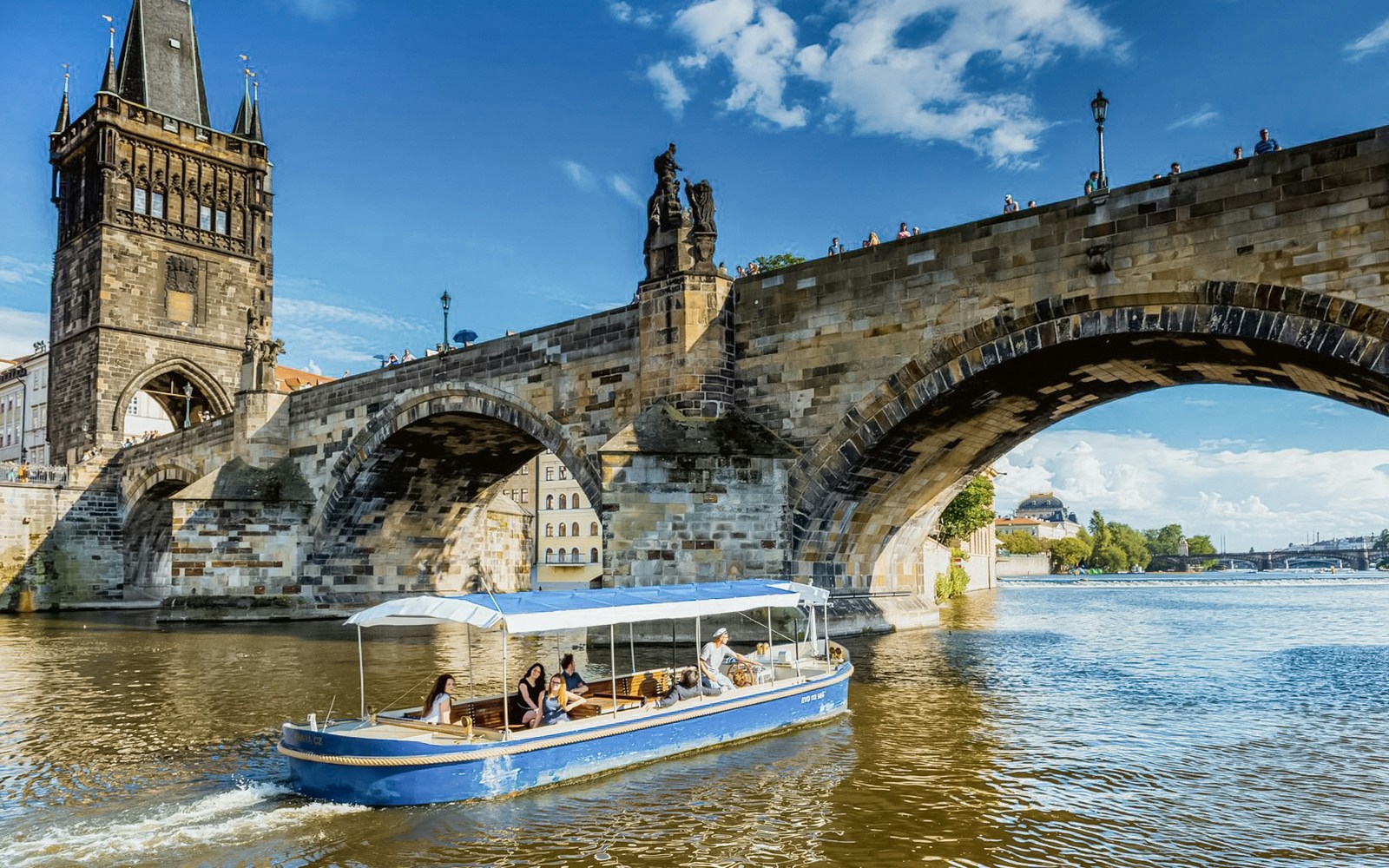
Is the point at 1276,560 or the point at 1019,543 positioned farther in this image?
the point at 1276,560

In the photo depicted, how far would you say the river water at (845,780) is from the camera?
787cm

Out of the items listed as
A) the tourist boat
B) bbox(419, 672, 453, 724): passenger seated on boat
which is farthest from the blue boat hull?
bbox(419, 672, 453, 724): passenger seated on boat

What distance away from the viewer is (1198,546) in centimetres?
16300

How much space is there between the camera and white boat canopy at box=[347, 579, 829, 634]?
33.5 feet

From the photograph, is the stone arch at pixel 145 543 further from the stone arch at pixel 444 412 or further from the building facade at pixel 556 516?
the building facade at pixel 556 516

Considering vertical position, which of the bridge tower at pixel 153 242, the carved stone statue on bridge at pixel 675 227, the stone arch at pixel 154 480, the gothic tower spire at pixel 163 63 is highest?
the gothic tower spire at pixel 163 63

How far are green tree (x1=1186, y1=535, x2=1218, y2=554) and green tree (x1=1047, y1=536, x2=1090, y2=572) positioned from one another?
49.0m

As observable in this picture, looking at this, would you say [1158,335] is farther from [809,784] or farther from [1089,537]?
[1089,537]

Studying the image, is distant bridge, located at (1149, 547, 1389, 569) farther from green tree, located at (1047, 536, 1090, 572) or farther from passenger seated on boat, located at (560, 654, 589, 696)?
passenger seated on boat, located at (560, 654, 589, 696)

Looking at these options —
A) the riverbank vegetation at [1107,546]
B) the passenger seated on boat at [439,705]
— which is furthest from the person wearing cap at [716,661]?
the riverbank vegetation at [1107,546]

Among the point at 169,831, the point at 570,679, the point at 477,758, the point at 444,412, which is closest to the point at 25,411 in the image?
the point at 444,412

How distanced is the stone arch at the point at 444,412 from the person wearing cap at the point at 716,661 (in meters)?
8.86

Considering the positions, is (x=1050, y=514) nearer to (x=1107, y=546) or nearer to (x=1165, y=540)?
(x=1165, y=540)

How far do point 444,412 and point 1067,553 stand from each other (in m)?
105
